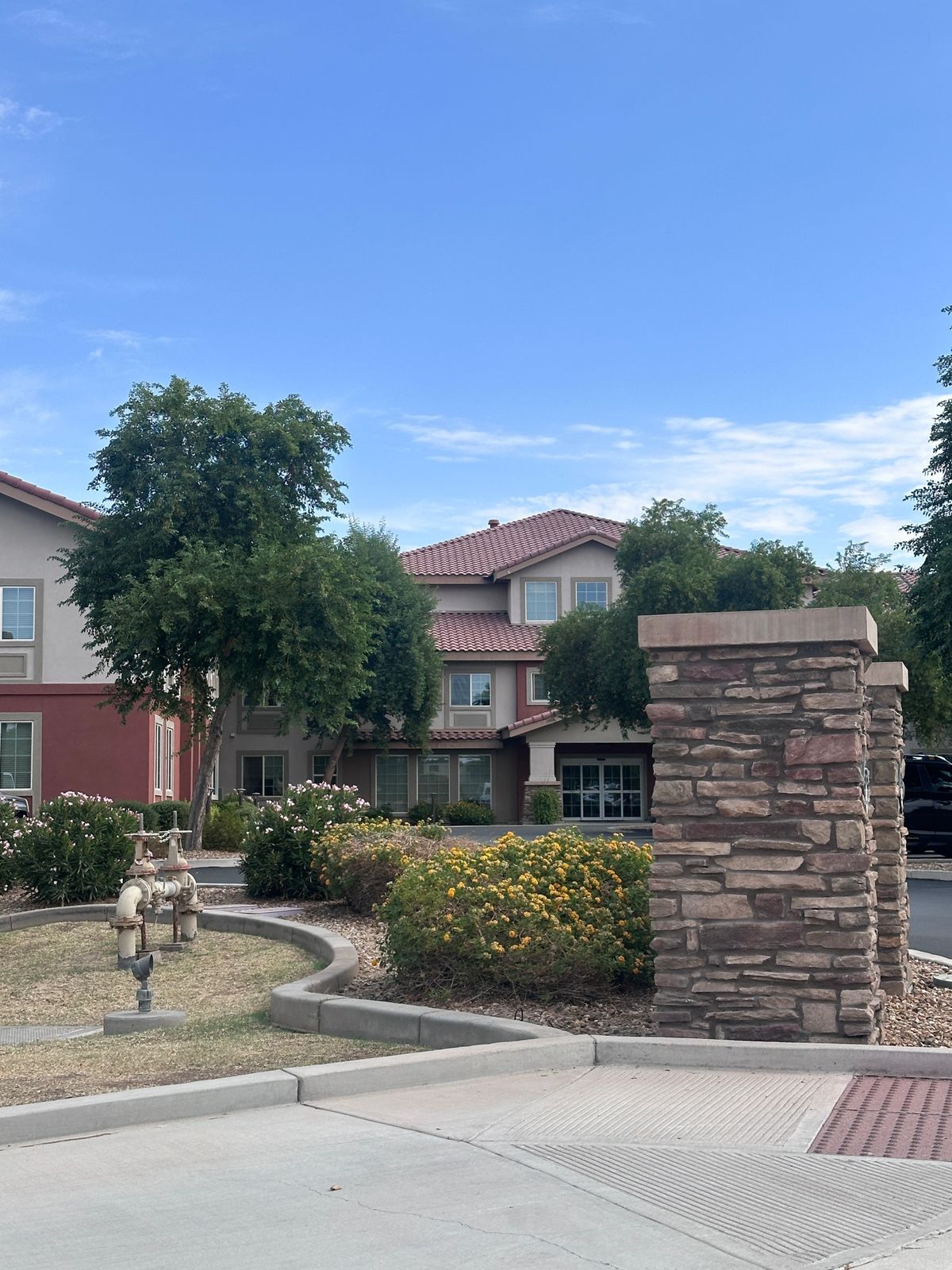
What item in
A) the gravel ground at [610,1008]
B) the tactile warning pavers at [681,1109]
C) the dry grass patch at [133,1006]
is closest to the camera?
the tactile warning pavers at [681,1109]

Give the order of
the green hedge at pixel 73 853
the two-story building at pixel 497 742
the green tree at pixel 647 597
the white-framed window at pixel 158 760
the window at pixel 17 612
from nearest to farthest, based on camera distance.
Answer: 1. the green hedge at pixel 73 853
2. the window at pixel 17 612
3. the white-framed window at pixel 158 760
4. the green tree at pixel 647 597
5. the two-story building at pixel 497 742

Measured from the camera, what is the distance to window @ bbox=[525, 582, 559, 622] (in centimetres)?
4609

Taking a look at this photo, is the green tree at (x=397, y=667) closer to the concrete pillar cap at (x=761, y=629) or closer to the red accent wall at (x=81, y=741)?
the red accent wall at (x=81, y=741)

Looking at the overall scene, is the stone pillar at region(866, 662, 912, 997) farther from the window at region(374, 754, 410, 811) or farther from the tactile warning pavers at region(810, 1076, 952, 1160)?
the window at region(374, 754, 410, 811)

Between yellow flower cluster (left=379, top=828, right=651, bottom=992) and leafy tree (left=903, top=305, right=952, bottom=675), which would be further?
leafy tree (left=903, top=305, right=952, bottom=675)

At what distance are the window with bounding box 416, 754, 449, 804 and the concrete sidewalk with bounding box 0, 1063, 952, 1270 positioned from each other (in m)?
39.2

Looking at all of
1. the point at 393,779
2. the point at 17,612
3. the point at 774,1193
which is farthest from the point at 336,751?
the point at 774,1193

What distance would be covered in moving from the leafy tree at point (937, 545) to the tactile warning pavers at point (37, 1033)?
1933 cm

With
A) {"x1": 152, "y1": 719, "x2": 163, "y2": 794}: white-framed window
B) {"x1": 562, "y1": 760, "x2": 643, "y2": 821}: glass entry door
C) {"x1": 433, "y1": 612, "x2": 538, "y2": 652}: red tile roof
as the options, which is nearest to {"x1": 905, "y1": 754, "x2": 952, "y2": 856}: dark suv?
{"x1": 562, "y1": 760, "x2": 643, "y2": 821}: glass entry door

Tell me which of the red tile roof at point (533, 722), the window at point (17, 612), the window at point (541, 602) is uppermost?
the window at point (541, 602)

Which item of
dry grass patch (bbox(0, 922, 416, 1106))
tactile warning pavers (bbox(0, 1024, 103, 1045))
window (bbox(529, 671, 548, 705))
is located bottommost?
tactile warning pavers (bbox(0, 1024, 103, 1045))

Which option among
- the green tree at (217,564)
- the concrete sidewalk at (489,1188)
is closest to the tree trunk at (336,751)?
the green tree at (217,564)

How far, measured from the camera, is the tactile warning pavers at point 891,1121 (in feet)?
19.1

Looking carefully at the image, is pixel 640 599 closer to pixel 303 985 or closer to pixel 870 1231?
pixel 303 985
